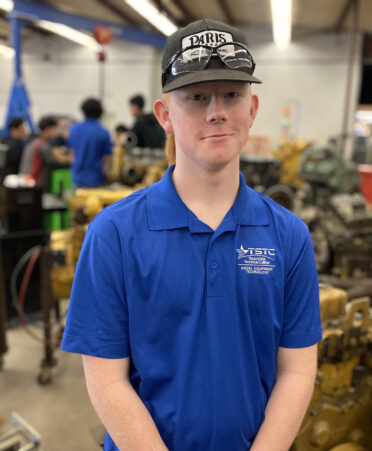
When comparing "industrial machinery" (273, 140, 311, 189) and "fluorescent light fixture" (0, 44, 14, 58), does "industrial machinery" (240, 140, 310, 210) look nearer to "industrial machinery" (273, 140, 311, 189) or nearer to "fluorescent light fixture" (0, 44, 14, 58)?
"industrial machinery" (273, 140, 311, 189)

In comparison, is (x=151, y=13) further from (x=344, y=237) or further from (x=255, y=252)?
(x=255, y=252)

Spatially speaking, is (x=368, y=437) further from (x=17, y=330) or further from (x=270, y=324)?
(x=17, y=330)

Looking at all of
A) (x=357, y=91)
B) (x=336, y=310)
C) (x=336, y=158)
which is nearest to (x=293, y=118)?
(x=357, y=91)

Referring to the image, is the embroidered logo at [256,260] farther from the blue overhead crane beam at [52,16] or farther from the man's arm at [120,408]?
the blue overhead crane beam at [52,16]

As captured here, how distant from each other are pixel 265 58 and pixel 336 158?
7766 mm

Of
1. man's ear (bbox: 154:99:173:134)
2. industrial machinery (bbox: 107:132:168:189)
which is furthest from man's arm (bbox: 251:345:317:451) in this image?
industrial machinery (bbox: 107:132:168:189)

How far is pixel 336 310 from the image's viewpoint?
5.46ft

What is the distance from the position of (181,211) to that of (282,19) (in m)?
7.95

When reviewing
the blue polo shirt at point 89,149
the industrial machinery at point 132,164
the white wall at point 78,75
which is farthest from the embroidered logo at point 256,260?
the white wall at point 78,75

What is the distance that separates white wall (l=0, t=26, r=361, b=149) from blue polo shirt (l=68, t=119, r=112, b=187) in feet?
23.1

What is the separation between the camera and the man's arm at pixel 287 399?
945mm

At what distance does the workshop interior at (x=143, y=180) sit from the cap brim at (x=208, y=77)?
0.34m

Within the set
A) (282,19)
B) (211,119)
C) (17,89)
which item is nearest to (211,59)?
(211,119)

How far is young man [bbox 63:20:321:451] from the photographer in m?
0.88
